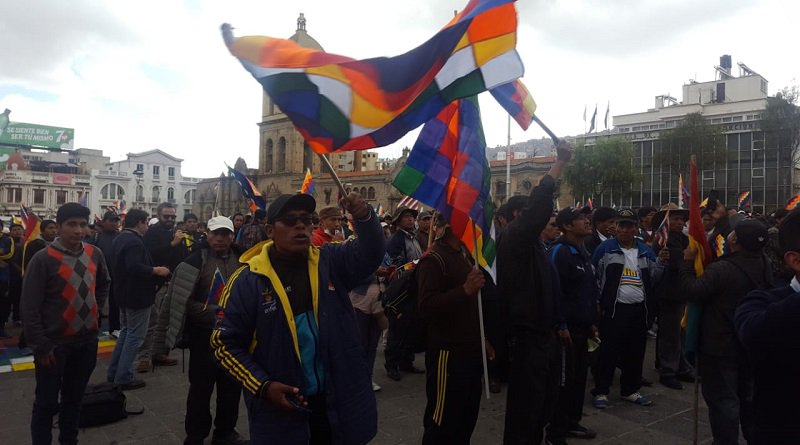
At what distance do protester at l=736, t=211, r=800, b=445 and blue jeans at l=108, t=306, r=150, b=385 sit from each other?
6.02 m

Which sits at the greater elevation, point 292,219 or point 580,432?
point 292,219

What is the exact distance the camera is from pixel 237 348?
272cm

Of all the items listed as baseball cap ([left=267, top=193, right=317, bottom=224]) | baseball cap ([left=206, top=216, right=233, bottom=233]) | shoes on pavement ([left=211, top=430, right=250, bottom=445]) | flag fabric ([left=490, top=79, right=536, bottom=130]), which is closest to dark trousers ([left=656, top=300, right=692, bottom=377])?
flag fabric ([left=490, top=79, right=536, bottom=130])

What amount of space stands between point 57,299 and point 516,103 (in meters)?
3.92

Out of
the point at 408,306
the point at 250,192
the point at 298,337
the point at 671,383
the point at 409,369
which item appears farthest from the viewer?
the point at 250,192

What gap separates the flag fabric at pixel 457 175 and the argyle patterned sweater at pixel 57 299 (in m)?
2.80

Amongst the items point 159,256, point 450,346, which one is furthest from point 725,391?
point 159,256

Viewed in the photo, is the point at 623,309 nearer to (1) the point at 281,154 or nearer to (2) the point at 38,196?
(1) the point at 281,154

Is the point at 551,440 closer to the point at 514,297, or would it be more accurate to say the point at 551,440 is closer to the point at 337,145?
the point at 514,297

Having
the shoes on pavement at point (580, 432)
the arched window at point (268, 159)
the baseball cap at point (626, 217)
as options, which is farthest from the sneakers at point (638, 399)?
the arched window at point (268, 159)

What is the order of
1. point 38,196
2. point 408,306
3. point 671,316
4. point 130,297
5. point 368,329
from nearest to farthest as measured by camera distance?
point 408,306
point 368,329
point 130,297
point 671,316
point 38,196

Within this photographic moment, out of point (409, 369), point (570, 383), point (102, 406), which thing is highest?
point (570, 383)

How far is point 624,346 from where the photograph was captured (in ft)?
19.5

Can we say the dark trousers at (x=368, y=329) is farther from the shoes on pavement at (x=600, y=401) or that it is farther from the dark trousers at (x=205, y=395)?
the shoes on pavement at (x=600, y=401)
